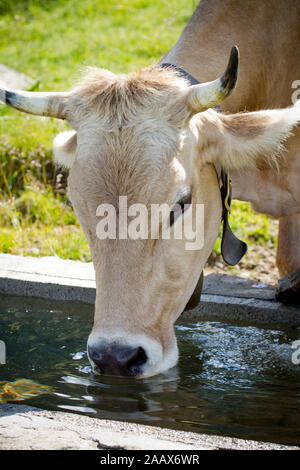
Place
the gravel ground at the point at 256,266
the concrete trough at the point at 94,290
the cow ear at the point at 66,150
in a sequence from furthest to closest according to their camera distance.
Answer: the gravel ground at the point at 256,266 < the concrete trough at the point at 94,290 < the cow ear at the point at 66,150

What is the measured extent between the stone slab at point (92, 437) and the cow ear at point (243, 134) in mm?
1379

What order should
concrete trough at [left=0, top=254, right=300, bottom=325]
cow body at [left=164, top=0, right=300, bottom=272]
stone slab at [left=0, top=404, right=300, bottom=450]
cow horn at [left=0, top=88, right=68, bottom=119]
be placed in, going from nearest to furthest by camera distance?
1. stone slab at [left=0, top=404, right=300, bottom=450]
2. cow horn at [left=0, top=88, right=68, bottom=119]
3. cow body at [left=164, top=0, right=300, bottom=272]
4. concrete trough at [left=0, top=254, right=300, bottom=325]

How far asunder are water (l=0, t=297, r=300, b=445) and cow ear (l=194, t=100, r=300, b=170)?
978mm

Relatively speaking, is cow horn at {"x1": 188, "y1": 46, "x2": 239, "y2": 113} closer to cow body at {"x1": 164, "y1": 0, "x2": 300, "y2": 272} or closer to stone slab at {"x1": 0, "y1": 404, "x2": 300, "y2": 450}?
cow body at {"x1": 164, "y1": 0, "x2": 300, "y2": 272}

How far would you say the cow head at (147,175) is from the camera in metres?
2.79

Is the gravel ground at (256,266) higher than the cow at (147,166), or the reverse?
the cow at (147,166)

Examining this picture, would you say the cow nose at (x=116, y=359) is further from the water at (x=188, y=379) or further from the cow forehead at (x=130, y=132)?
the cow forehead at (x=130, y=132)

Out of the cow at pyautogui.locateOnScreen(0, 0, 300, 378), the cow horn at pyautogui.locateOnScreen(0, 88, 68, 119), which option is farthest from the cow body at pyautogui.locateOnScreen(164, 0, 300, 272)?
the cow horn at pyautogui.locateOnScreen(0, 88, 68, 119)

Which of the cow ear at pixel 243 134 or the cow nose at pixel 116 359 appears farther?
the cow ear at pixel 243 134

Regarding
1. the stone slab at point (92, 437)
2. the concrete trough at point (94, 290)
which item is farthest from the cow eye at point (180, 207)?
the concrete trough at point (94, 290)

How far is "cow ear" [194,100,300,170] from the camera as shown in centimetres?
318

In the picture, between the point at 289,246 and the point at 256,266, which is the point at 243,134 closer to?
the point at 289,246
